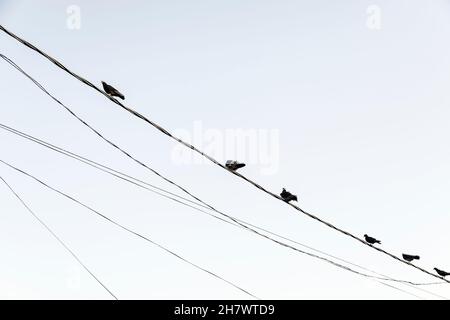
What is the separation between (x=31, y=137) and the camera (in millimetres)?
6137

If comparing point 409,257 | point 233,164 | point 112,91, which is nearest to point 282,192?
point 233,164

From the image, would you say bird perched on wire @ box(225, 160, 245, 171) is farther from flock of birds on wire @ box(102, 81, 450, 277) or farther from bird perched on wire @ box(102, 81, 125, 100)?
bird perched on wire @ box(102, 81, 125, 100)

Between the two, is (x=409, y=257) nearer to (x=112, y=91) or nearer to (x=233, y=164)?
(x=233, y=164)

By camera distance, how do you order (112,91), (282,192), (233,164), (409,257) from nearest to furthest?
(112,91) → (233,164) → (282,192) → (409,257)

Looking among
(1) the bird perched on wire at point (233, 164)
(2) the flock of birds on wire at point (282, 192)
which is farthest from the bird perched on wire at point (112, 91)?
(1) the bird perched on wire at point (233, 164)

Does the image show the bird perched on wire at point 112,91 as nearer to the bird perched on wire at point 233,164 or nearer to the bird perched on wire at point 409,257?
the bird perched on wire at point 233,164

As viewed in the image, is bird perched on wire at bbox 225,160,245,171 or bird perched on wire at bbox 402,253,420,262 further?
bird perched on wire at bbox 402,253,420,262

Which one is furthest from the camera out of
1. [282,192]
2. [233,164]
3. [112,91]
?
[282,192]

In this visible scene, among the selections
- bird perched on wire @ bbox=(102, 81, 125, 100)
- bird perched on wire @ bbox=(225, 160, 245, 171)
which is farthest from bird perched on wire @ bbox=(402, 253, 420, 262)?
bird perched on wire @ bbox=(102, 81, 125, 100)

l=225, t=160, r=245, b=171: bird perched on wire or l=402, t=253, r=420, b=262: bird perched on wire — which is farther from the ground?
l=225, t=160, r=245, b=171: bird perched on wire
